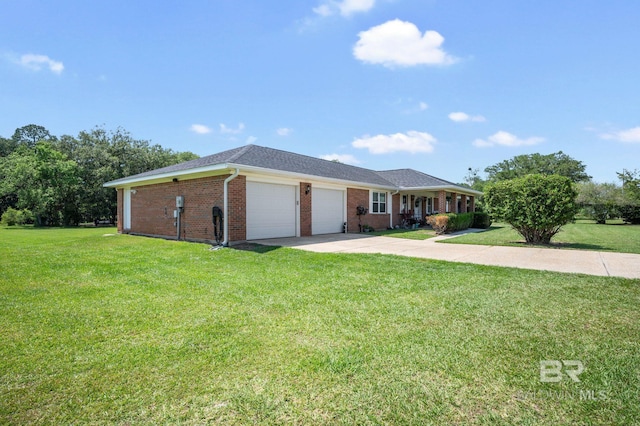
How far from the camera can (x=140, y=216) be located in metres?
15.5

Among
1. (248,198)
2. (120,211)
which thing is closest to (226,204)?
(248,198)

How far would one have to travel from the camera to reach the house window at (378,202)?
1805 cm

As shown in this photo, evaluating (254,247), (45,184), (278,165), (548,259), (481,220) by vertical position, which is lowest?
(548,259)

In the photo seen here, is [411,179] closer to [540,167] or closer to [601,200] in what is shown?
[601,200]

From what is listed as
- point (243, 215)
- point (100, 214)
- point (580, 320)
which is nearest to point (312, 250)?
point (243, 215)

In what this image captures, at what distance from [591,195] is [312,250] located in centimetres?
3244

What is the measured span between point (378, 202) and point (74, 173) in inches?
1100

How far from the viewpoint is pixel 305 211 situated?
538 inches

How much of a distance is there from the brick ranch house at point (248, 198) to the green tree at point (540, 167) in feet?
144

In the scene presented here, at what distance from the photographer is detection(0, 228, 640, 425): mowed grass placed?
82.0 inches

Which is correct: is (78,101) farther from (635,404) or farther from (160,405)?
(635,404)

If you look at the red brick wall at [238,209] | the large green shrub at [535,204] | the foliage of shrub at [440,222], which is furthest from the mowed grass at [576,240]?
the red brick wall at [238,209]

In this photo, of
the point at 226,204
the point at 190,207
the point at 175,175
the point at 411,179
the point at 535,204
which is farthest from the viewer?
the point at 411,179

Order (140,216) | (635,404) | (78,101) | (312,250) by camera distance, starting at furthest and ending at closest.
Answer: (78,101), (140,216), (312,250), (635,404)
